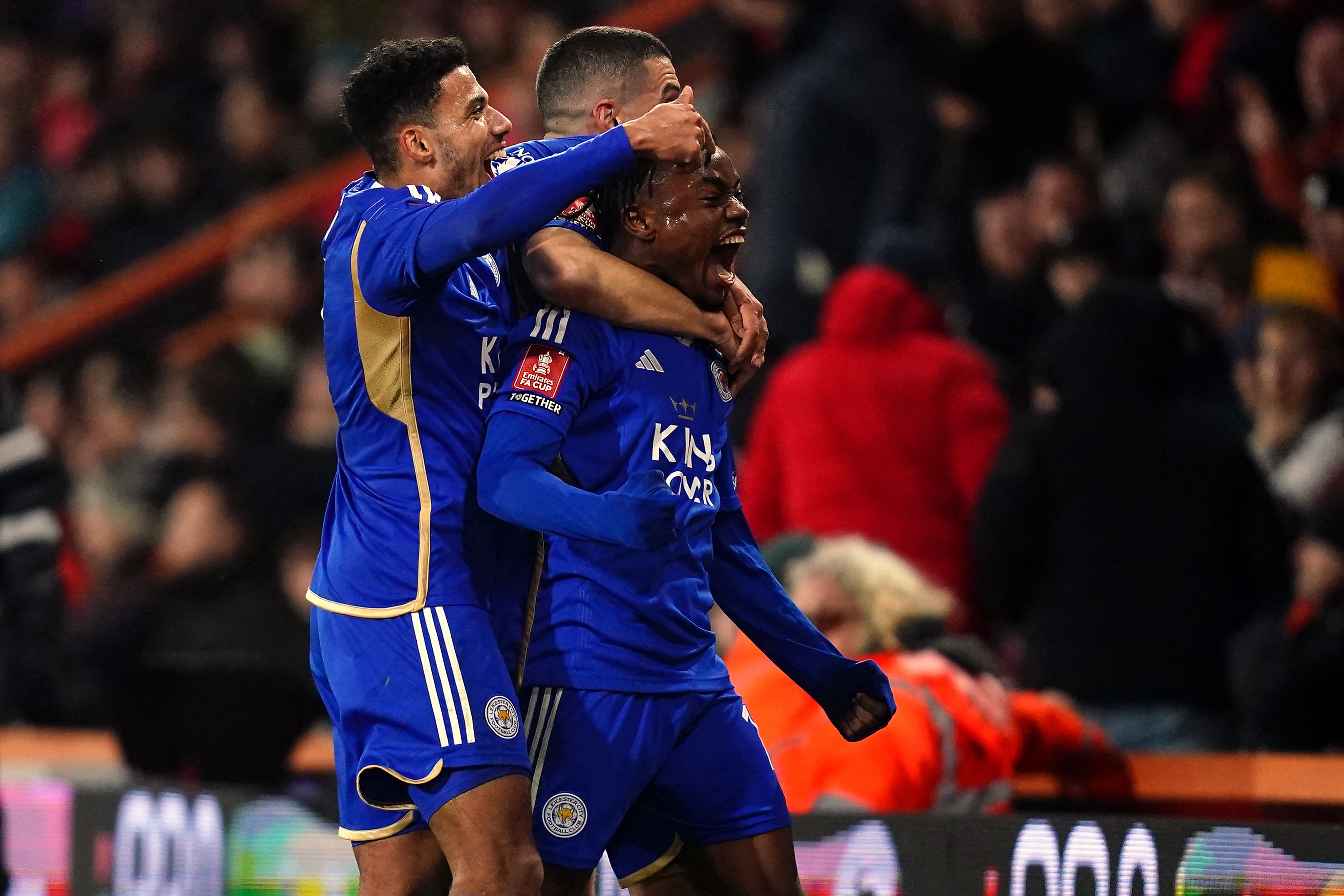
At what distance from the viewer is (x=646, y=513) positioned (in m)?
2.73

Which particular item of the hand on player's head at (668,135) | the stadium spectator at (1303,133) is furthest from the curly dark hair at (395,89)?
the stadium spectator at (1303,133)

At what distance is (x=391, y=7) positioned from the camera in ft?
36.4

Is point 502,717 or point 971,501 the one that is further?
point 971,501

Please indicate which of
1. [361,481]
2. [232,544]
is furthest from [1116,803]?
[232,544]

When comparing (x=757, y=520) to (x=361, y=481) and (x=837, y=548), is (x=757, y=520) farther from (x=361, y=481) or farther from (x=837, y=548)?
(x=361, y=481)

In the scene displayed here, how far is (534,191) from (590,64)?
0.63 meters

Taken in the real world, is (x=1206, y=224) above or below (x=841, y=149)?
below

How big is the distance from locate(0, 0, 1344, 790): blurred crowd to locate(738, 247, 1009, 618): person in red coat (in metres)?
0.01

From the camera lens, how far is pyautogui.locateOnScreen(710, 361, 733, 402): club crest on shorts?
3.23 metres

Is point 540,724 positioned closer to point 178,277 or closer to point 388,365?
point 388,365

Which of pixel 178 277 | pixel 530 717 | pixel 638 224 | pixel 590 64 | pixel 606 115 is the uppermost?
pixel 178 277

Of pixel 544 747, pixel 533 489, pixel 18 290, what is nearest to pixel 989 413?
pixel 544 747

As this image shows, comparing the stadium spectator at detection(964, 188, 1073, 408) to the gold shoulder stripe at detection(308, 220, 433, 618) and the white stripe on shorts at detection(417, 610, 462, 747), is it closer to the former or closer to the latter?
the gold shoulder stripe at detection(308, 220, 433, 618)

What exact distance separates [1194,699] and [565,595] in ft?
9.70
